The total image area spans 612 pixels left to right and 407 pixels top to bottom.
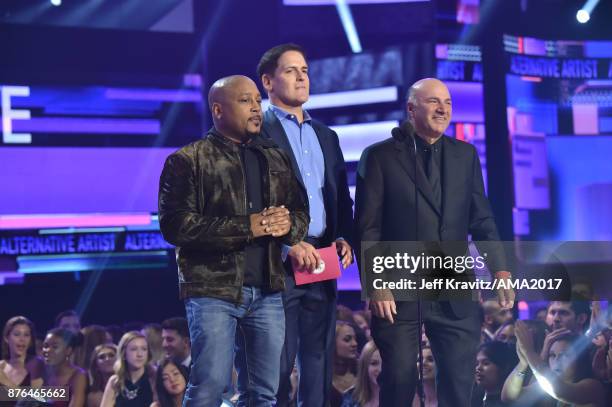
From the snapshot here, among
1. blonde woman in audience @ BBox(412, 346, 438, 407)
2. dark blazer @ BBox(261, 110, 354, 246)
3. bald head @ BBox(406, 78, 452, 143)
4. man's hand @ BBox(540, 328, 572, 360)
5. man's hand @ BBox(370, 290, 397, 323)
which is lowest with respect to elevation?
blonde woman in audience @ BBox(412, 346, 438, 407)

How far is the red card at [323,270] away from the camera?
3.30 m

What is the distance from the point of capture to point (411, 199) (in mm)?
3525

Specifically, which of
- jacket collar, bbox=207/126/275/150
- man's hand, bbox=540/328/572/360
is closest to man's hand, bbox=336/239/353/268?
jacket collar, bbox=207/126/275/150

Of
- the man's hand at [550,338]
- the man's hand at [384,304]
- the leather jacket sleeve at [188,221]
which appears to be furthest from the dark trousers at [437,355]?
the man's hand at [550,338]

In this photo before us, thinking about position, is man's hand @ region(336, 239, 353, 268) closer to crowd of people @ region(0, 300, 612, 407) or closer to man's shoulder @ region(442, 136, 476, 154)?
man's shoulder @ region(442, 136, 476, 154)

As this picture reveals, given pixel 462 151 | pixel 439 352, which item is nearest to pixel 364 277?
pixel 439 352

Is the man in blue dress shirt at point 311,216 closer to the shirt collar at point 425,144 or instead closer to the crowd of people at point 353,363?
the shirt collar at point 425,144

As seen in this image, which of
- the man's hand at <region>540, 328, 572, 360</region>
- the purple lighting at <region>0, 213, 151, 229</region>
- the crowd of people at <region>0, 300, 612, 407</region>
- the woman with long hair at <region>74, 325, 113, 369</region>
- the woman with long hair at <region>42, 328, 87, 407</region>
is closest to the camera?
the crowd of people at <region>0, 300, 612, 407</region>

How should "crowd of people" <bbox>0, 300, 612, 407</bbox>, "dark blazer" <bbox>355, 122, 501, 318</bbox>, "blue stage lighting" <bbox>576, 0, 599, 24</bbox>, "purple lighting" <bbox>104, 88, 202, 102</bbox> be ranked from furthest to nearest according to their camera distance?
"blue stage lighting" <bbox>576, 0, 599, 24</bbox>, "purple lighting" <bbox>104, 88, 202, 102</bbox>, "crowd of people" <bbox>0, 300, 612, 407</bbox>, "dark blazer" <bbox>355, 122, 501, 318</bbox>

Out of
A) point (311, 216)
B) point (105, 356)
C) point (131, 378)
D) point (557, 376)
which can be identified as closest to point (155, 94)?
point (105, 356)

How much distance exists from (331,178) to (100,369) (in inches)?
103

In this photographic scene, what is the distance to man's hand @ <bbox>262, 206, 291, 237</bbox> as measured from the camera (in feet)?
10.1

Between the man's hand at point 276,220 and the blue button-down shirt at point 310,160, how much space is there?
0.38 metres

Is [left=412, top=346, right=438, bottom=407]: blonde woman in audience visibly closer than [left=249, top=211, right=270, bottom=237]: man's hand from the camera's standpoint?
No
